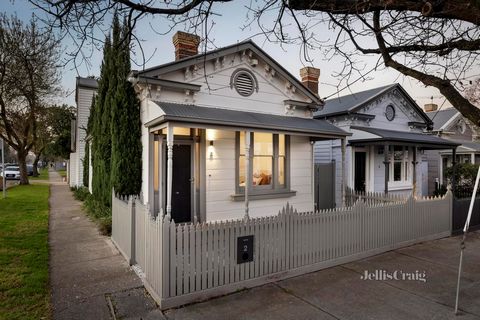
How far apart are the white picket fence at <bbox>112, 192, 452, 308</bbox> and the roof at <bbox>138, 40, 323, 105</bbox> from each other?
3.27m

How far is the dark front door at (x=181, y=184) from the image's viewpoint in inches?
339

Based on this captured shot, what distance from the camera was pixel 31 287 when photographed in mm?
4867

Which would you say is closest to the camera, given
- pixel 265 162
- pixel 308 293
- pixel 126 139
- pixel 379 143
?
pixel 308 293

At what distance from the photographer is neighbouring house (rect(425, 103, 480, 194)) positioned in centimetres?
1884

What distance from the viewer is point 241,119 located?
27.2 ft

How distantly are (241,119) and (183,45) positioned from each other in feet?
10.5

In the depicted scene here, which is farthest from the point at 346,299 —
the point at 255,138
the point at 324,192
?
the point at 324,192

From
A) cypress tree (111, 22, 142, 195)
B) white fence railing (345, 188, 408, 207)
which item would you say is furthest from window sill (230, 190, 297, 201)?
cypress tree (111, 22, 142, 195)

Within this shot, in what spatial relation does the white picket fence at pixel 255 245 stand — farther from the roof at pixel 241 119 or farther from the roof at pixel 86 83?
the roof at pixel 86 83

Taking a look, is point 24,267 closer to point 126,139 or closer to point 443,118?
point 126,139

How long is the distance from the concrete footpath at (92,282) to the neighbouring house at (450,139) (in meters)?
18.3

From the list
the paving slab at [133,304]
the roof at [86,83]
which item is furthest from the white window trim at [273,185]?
the roof at [86,83]

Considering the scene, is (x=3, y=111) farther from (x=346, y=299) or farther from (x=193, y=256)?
(x=346, y=299)

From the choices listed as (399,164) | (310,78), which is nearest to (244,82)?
(310,78)
